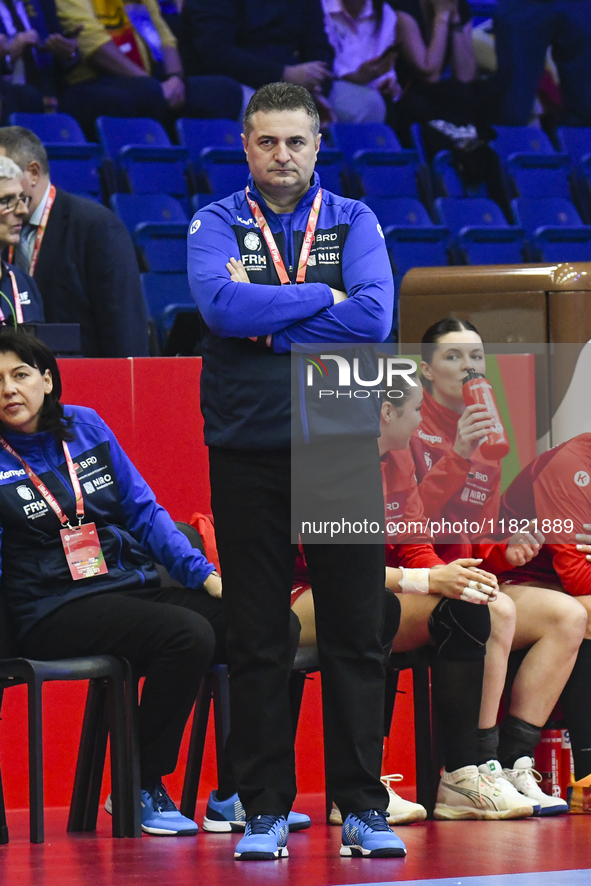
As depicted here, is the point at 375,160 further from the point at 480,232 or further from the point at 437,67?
the point at 437,67

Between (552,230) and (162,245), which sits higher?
(552,230)

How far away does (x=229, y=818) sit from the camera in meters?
2.87

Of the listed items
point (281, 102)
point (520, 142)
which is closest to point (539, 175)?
point (520, 142)

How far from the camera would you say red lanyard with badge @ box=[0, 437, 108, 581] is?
114 inches

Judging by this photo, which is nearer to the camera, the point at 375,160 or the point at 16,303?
the point at 16,303

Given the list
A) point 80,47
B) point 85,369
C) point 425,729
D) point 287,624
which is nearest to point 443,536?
point 425,729

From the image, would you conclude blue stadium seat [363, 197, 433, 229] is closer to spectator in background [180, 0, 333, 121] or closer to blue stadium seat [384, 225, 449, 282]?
blue stadium seat [384, 225, 449, 282]

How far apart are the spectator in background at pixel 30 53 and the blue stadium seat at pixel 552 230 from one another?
256cm

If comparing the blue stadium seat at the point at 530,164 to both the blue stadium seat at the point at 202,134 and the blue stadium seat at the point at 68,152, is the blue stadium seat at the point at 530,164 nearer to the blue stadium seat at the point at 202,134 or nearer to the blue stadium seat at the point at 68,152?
the blue stadium seat at the point at 202,134

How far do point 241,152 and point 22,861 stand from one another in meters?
4.69

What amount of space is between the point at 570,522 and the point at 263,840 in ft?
4.25

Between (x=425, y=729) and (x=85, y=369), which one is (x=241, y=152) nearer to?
(x=85, y=369)

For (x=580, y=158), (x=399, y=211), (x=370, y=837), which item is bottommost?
(x=370, y=837)

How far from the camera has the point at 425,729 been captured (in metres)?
3.09
